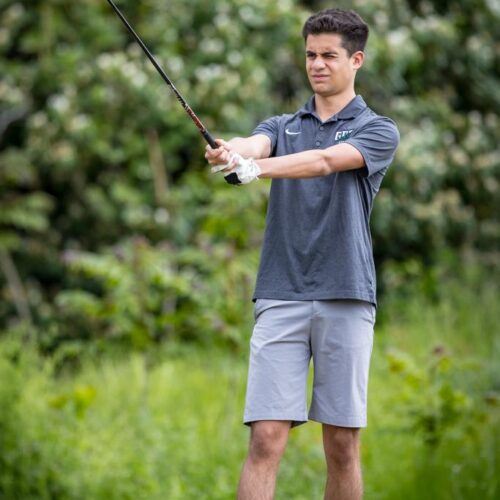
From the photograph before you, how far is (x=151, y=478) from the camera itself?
530 centimetres

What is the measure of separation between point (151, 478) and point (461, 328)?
3371 mm

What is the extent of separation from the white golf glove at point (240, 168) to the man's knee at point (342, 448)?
894 millimetres

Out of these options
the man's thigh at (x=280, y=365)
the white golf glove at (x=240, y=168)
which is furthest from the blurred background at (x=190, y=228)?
the white golf glove at (x=240, y=168)

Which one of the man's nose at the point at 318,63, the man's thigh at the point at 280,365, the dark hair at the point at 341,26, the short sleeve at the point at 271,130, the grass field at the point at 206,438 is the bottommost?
the grass field at the point at 206,438

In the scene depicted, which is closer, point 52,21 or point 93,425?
point 93,425

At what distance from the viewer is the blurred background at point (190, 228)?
5738 mm

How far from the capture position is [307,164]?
3.47 metres

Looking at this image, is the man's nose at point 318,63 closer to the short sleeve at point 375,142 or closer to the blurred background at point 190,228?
the short sleeve at point 375,142

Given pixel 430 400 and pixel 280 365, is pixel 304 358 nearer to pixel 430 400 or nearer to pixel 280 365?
pixel 280 365

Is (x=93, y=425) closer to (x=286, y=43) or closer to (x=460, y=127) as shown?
(x=286, y=43)

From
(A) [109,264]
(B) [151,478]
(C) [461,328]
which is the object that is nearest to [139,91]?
(A) [109,264]

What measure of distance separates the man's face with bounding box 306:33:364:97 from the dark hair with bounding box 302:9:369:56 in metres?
0.02

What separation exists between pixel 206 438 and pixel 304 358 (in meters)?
2.34

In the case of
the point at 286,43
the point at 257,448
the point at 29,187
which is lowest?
the point at 257,448
